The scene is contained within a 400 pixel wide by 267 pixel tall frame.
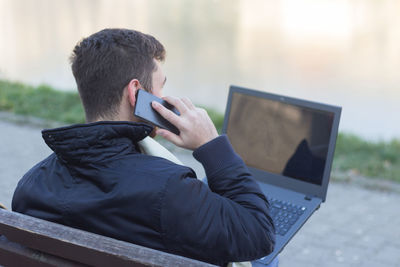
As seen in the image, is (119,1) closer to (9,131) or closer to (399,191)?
(9,131)

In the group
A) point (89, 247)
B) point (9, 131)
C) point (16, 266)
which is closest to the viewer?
point (89, 247)

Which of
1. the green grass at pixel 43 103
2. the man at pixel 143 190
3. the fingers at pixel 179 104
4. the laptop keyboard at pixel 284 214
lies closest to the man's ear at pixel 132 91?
the man at pixel 143 190

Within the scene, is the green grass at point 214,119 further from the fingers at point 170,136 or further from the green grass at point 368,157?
the fingers at point 170,136

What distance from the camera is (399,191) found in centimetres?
533

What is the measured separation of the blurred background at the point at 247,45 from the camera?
963 centimetres

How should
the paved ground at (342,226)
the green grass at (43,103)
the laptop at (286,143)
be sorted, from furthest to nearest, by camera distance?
the green grass at (43,103)
the paved ground at (342,226)
the laptop at (286,143)

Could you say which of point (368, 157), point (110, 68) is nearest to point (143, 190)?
point (110, 68)

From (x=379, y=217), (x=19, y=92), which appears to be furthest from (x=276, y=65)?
(x=379, y=217)

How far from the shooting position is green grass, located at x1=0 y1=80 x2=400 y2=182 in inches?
228

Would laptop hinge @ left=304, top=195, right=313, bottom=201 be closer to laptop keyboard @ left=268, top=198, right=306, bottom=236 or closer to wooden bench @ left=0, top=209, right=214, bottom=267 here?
laptop keyboard @ left=268, top=198, right=306, bottom=236

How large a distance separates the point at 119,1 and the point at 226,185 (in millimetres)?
14148

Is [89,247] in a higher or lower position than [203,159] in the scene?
lower

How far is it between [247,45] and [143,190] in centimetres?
1098

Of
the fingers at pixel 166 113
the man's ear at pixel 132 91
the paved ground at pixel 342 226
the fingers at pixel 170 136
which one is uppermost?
the man's ear at pixel 132 91
